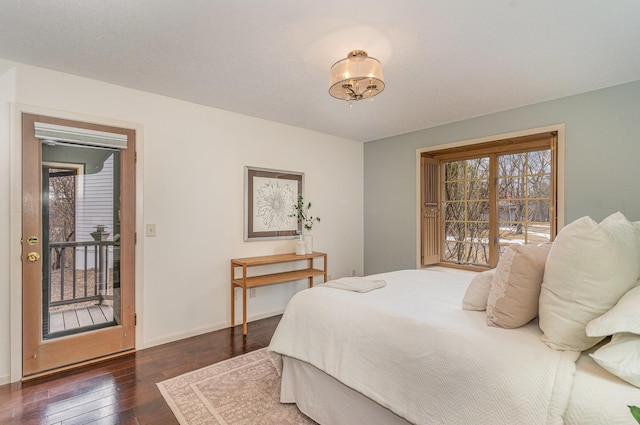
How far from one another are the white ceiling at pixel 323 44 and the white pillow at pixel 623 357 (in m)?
1.71

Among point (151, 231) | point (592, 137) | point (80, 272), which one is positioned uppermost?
point (592, 137)

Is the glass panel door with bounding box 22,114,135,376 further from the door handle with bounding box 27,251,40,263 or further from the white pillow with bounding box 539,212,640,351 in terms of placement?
the white pillow with bounding box 539,212,640,351

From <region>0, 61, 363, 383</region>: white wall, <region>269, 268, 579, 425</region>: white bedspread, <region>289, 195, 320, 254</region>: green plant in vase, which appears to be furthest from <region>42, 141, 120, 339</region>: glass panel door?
<region>289, 195, 320, 254</region>: green plant in vase

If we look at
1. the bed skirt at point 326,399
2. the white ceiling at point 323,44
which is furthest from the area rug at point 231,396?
the white ceiling at point 323,44

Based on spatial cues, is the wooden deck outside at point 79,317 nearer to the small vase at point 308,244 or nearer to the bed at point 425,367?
the bed at point 425,367

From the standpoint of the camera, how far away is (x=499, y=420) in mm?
1180

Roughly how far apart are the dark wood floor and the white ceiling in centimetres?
243

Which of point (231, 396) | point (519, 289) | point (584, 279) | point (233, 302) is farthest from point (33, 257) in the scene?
point (584, 279)

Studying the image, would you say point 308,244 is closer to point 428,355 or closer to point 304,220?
point 304,220

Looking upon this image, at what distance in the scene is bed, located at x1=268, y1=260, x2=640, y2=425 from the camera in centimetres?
112

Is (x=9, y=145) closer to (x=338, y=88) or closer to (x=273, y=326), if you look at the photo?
(x=338, y=88)

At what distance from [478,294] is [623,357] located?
70 centimetres

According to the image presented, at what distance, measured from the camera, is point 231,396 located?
224 cm

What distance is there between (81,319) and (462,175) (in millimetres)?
4461
